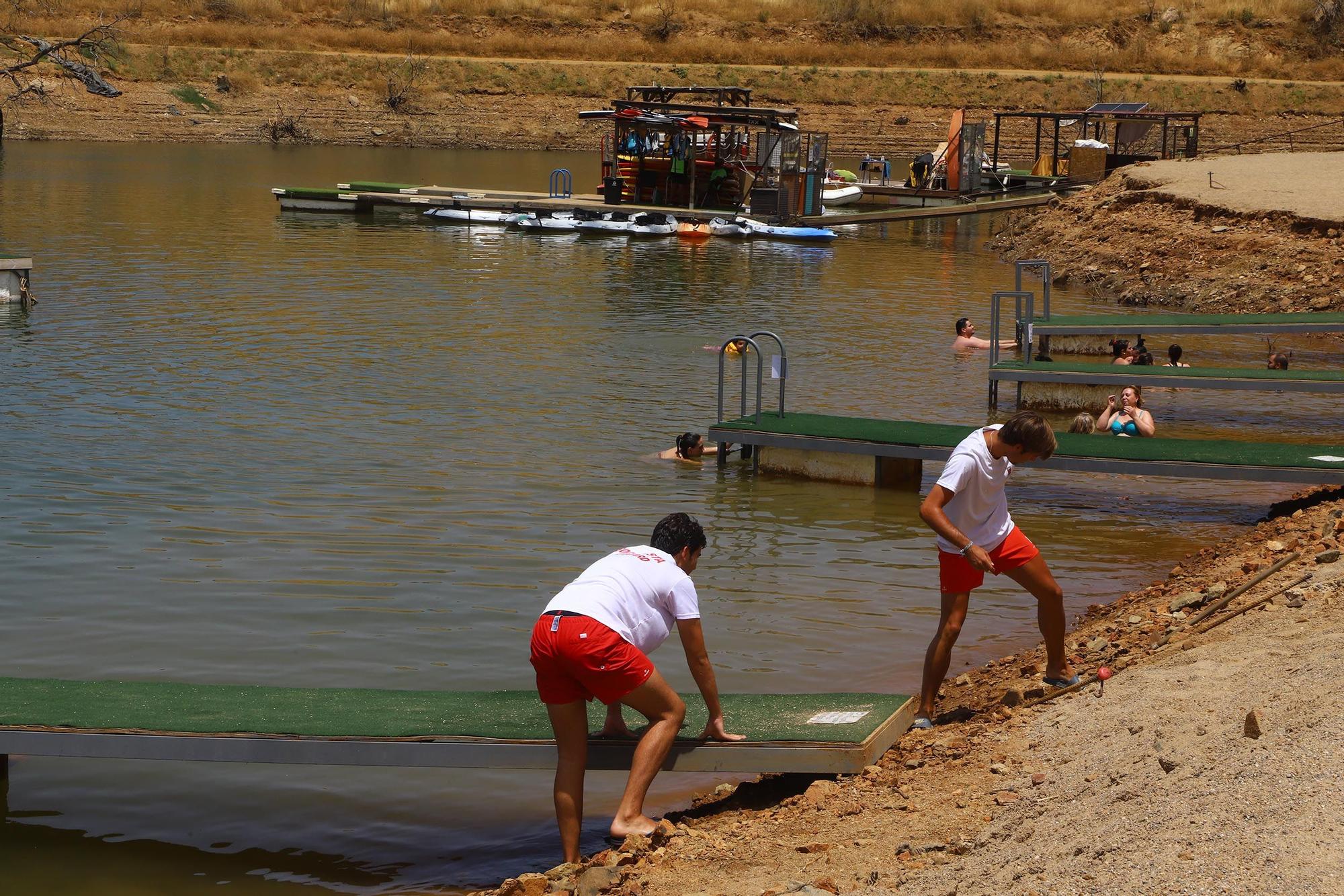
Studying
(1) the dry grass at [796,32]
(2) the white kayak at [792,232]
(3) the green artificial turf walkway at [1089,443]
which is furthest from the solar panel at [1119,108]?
(1) the dry grass at [796,32]

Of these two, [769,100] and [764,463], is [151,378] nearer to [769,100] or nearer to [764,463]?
[764,463]

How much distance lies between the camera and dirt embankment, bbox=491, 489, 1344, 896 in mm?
4414

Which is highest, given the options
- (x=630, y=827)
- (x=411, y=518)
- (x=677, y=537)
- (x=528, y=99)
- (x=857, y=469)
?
(x=528, y=99)

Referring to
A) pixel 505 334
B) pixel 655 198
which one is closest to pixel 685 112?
pixel 655 198

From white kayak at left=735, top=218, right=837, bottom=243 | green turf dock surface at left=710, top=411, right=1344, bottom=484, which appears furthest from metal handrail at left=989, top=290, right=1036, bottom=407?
white kayak at left=735, top=218, right=837, bottom=243

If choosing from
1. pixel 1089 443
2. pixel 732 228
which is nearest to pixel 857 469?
pixel 1089 443

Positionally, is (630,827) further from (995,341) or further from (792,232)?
(792,232)

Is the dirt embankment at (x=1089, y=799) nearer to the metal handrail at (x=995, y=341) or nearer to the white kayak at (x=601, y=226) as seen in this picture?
the metal handrail at (x=995, y=341)

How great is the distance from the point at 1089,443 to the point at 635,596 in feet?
25.9

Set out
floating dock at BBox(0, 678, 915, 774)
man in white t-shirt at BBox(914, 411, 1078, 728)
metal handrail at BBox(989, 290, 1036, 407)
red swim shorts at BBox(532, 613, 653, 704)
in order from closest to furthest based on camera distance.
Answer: red swim shorts at BBox(532, 613, 653, 704)
floating dock at BBox(0, 678, 915, 774)
man in white t-shirt at BBox(914, 411, 1078, 728)
metal handrail at BBox(989, 290, 1036, 407)

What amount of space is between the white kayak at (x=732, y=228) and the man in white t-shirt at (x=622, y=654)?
31.1m

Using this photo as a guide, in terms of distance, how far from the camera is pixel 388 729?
6133mm

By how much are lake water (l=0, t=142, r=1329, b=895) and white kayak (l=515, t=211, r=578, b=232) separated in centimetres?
1079

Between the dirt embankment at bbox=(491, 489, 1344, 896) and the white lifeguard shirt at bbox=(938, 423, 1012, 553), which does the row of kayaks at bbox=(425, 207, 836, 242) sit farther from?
the white lifeguard shirt at bbox=(938, 423, 1012, 553)
